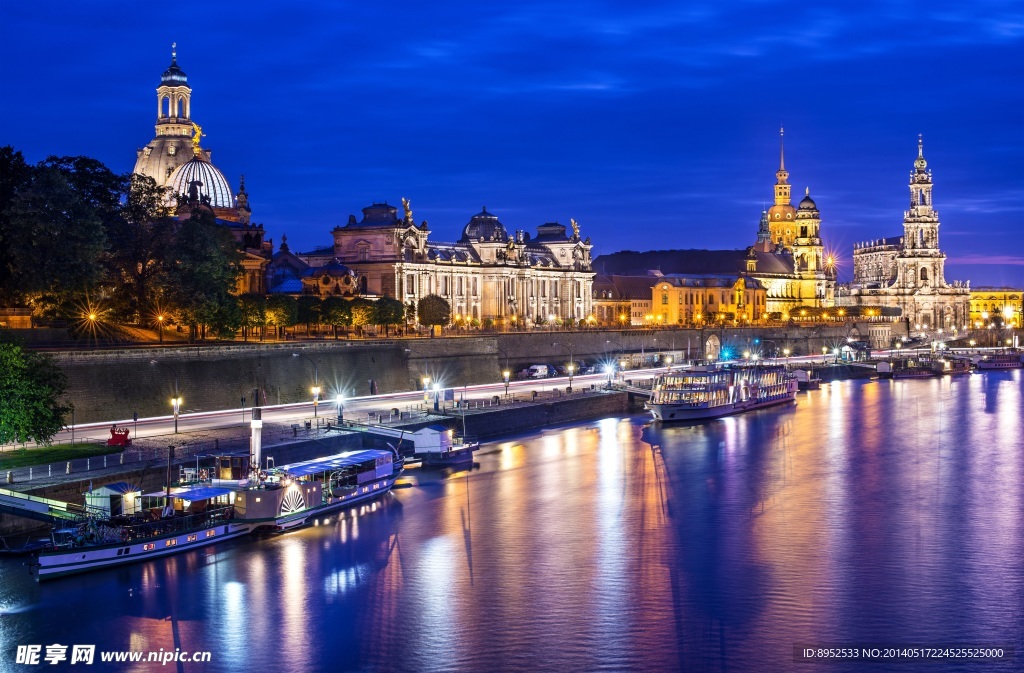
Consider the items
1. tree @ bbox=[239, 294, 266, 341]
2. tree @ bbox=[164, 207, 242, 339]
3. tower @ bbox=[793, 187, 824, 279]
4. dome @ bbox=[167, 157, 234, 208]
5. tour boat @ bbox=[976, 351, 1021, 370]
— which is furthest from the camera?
tower @ bbox=[793, 187, 824, 279]

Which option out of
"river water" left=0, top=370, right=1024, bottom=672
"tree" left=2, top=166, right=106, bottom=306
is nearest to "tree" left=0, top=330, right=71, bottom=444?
"river water" left=0, top=370, right=1024, bottom=672

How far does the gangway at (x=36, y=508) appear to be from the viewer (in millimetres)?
36844

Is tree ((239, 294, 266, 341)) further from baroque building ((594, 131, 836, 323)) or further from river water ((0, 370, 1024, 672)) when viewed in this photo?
baroque building ((594, 131, 836, 323))

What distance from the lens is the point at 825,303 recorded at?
197 meters

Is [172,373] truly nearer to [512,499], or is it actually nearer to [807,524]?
[512,499]

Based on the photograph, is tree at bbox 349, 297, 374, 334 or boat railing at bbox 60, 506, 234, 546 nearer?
boat railing at bbox 60, 506, 234, 546

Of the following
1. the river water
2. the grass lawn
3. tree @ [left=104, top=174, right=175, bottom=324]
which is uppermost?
tree @ [left=104, top=174, right=175, bottom=324]

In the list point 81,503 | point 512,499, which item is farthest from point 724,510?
point 81,503

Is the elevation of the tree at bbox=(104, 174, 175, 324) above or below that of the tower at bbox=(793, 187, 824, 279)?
below

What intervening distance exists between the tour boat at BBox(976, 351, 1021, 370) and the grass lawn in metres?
111

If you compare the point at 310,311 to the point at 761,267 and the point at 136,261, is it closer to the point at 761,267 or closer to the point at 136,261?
the point at 136,261

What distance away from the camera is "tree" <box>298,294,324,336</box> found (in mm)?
83688

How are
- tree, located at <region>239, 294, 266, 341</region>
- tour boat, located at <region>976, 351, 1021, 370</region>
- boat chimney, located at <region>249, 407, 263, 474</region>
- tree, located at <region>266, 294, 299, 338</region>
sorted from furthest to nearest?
tour boat, located at <region>976, 351, 1021, 370</region>, tree, located at <region>266, 294, 299, 338</region>, tree, located at <region>239, 294, 266, 341</region>, boat chimney, located at <region>249, 407, 263, 474</region>

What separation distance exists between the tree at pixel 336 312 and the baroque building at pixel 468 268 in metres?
9.10
